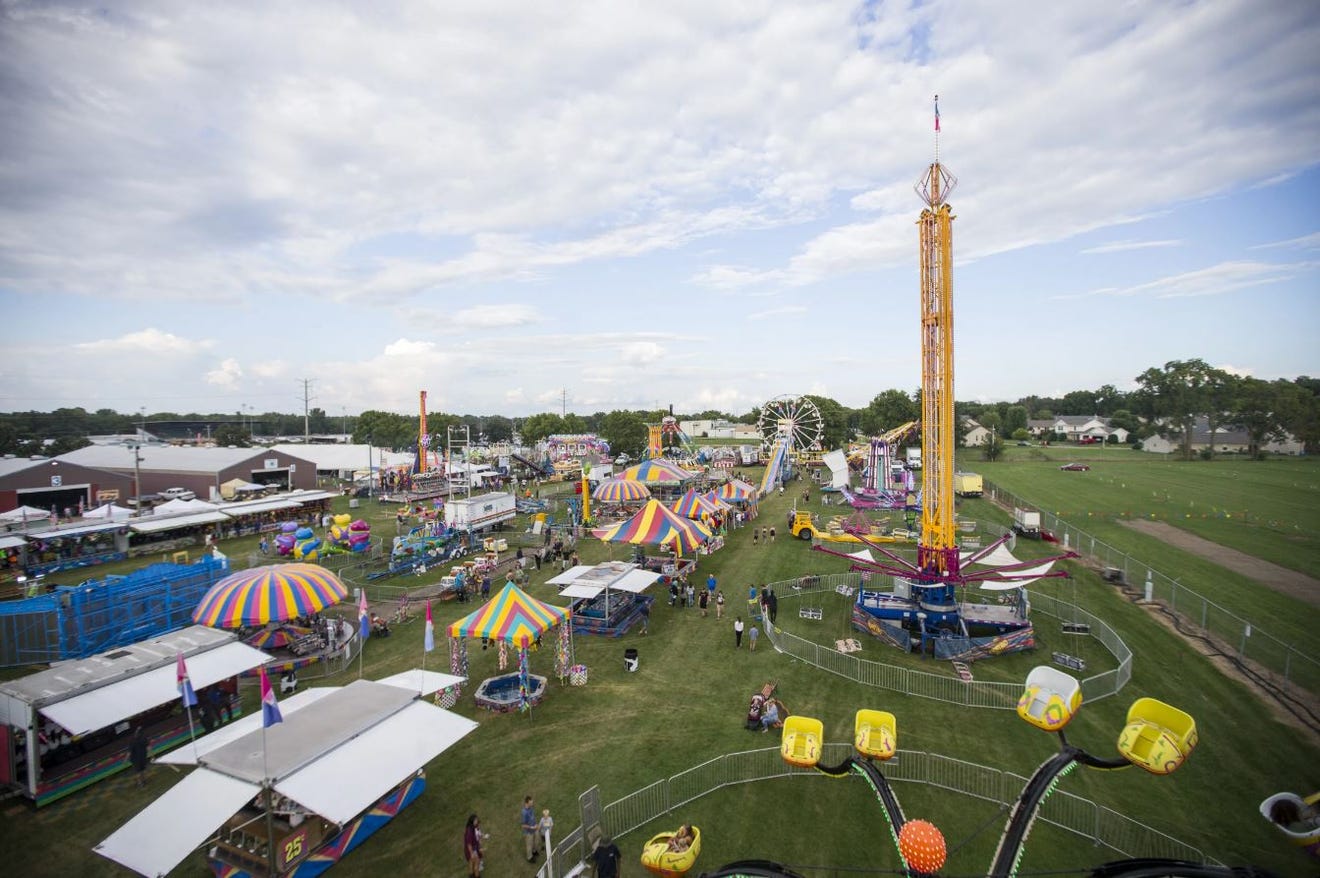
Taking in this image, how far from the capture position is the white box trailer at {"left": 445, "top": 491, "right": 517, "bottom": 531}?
103ft

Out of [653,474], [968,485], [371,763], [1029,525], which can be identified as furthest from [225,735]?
[968,485]

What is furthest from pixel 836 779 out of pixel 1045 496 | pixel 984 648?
pixel 1045 496

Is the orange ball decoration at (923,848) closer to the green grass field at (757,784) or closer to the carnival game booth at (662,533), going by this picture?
the green grass field at (757,784)

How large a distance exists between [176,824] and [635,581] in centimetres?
1286

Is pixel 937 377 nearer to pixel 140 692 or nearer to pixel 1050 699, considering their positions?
pixel 1050 699

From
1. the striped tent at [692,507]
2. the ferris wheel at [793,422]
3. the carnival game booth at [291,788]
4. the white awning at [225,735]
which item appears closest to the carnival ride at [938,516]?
the striped tent at [692,507]

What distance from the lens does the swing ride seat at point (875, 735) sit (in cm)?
769

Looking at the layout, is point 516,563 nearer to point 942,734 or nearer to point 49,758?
point 49,758

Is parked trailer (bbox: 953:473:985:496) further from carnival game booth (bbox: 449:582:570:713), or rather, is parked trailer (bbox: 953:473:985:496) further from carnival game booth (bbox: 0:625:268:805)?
carnival game booth (bbox: 0:625:268:805)

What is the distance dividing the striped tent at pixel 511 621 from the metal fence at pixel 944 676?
6939mm

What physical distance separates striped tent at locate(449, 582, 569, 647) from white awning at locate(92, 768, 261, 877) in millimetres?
6063

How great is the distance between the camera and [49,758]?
38.4 feet

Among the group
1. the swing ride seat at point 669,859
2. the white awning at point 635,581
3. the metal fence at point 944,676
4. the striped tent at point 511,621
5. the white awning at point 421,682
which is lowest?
the metal fence at point 944,676

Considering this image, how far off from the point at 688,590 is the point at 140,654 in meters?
15.6
